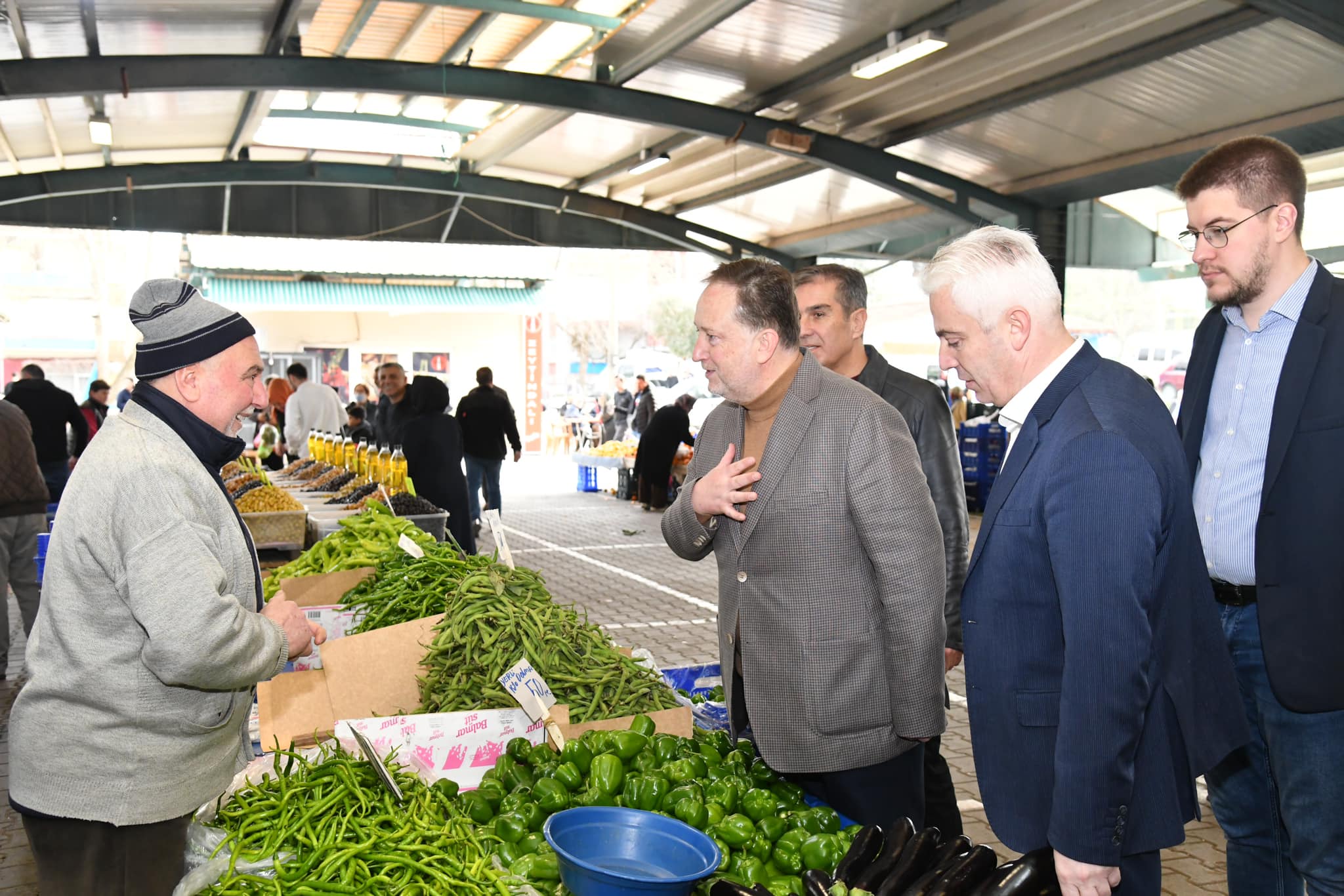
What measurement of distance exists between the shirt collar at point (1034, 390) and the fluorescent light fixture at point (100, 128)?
10.2 meters

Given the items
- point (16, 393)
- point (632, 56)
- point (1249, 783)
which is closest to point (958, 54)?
point (632, 56)

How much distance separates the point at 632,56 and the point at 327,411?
17.0 feet

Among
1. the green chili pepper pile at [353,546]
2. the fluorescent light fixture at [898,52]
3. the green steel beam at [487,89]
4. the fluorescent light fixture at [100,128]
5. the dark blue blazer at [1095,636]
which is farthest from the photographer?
the fluorescent light fixture at [100,128]

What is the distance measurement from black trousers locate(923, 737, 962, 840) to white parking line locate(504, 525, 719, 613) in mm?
4755

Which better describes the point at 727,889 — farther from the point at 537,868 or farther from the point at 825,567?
the point at 825,567

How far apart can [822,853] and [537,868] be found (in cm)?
58

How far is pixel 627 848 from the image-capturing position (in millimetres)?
2057

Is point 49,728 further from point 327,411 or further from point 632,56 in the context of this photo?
point 327,411

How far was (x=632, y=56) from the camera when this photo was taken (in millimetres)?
9445

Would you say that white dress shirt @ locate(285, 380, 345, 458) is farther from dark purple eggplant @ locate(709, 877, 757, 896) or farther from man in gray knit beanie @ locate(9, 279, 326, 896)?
dark purple eggplant @ locate(709, 877, 757, 896)

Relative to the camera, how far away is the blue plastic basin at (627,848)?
1.88 meters

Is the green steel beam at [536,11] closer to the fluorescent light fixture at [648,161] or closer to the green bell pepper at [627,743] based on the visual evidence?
the fluorescent light fixture at [648,161]

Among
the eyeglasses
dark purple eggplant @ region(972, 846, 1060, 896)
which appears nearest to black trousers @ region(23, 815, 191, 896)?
dark purple eggplant @ region(972, 846, 1060, 896)

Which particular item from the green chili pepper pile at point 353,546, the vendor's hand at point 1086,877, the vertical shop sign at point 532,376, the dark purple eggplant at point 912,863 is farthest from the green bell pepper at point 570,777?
the vertical shop sign at point 532,376
